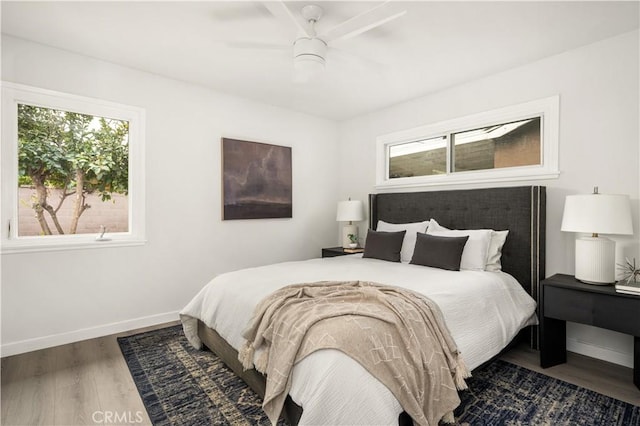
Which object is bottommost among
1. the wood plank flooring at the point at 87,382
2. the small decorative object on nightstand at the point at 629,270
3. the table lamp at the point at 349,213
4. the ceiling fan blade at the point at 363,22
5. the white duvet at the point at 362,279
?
the wood plank flooring at the point at 87,382

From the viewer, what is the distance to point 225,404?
2.06 meters

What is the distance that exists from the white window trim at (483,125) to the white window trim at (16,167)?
2.93 metres

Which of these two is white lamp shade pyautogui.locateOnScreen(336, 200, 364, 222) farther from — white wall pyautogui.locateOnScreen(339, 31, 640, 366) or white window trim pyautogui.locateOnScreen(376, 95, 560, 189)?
white wall pyautogui.locateOnScreen(339, 31, 640, 366)

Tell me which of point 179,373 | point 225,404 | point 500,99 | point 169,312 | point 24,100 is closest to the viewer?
point 225,404

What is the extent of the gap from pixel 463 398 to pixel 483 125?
2.67 m

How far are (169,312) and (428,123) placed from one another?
3683 mm

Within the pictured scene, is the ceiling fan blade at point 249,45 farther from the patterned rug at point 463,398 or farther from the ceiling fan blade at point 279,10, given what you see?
the patterned rug at point 463,398

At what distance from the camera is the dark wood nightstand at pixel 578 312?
2197 millimetres

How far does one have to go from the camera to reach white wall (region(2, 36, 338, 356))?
286 cm

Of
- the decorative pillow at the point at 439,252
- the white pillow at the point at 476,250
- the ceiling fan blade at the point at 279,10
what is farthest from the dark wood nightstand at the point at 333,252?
the ceiling fan blade at the point at 279,10

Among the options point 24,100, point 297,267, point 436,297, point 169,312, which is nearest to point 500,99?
point 436,297

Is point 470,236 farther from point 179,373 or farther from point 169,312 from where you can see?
point 169,312

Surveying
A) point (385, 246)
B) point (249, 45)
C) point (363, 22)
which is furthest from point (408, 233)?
point (249, 45)

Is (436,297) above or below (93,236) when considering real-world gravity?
below
